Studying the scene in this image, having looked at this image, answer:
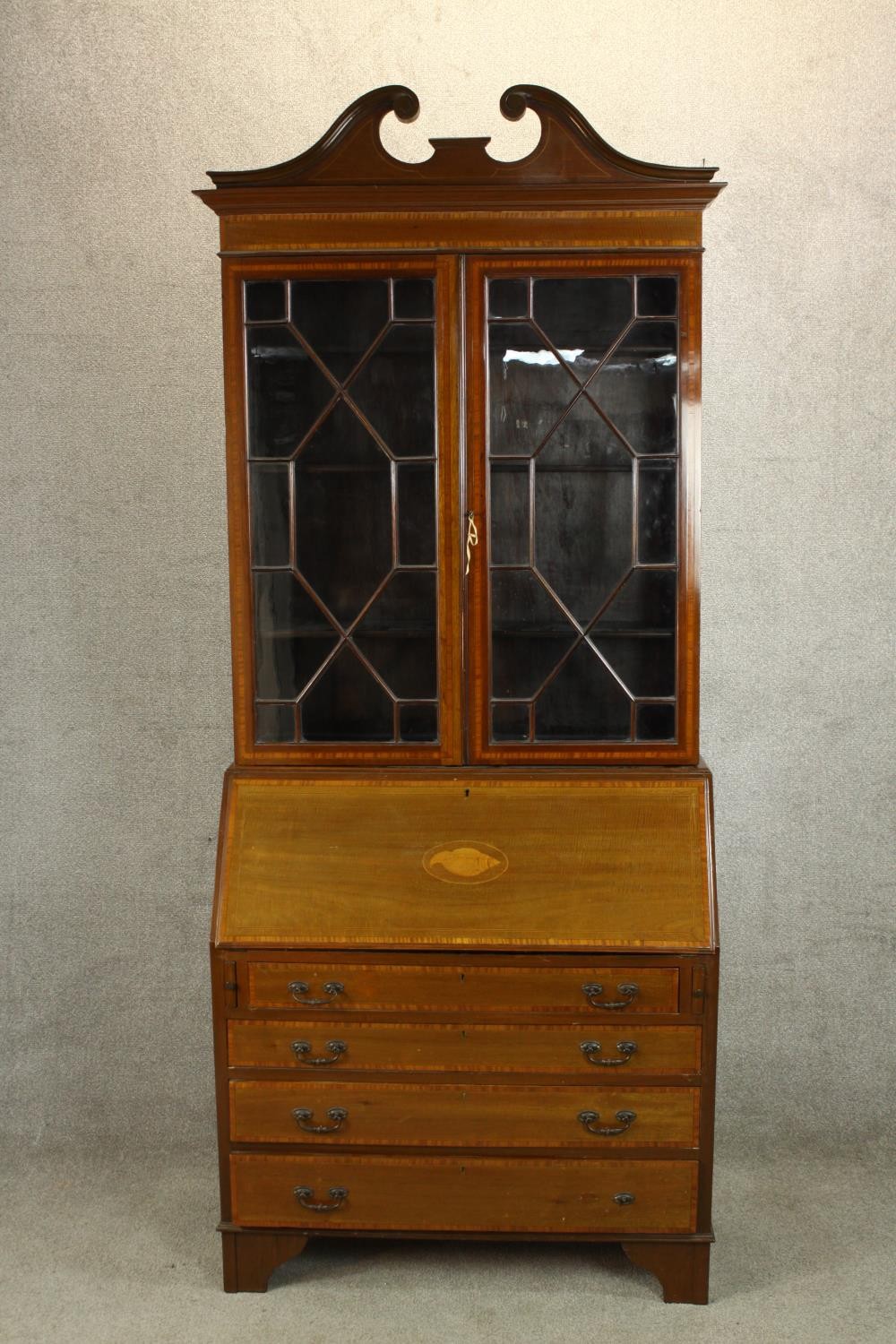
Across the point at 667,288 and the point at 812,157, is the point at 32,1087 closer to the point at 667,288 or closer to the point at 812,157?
the point at 667,288

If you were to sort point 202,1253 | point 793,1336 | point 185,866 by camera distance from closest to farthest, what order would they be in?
point 793,1336 < point 202,1253 < point 185,866

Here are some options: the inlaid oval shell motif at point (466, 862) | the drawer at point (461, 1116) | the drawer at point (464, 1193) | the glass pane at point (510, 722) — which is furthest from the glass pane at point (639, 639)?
the drawer at point (464, 1193)

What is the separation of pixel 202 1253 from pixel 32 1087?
0.77m

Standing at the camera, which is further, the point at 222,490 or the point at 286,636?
the point at 222,490

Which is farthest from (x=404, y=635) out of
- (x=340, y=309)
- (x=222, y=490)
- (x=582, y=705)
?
(x=222, y=490)

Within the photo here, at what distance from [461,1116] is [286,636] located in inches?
40.1

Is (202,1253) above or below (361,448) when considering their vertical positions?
below

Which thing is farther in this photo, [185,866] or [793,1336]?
[185,866]

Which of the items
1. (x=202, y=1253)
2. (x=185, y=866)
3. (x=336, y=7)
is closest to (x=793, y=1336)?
(x=202, y=1253)

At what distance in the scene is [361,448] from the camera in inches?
95.4

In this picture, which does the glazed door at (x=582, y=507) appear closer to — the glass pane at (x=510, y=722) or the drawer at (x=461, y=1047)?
the glass pane at (x=510, y=722)

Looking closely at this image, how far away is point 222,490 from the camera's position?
119 inches

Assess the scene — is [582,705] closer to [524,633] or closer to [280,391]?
[524,633]

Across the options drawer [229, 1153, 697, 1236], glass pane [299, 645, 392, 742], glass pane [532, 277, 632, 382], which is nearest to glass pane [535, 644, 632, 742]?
glass pane [299, 645, 392, 742]
